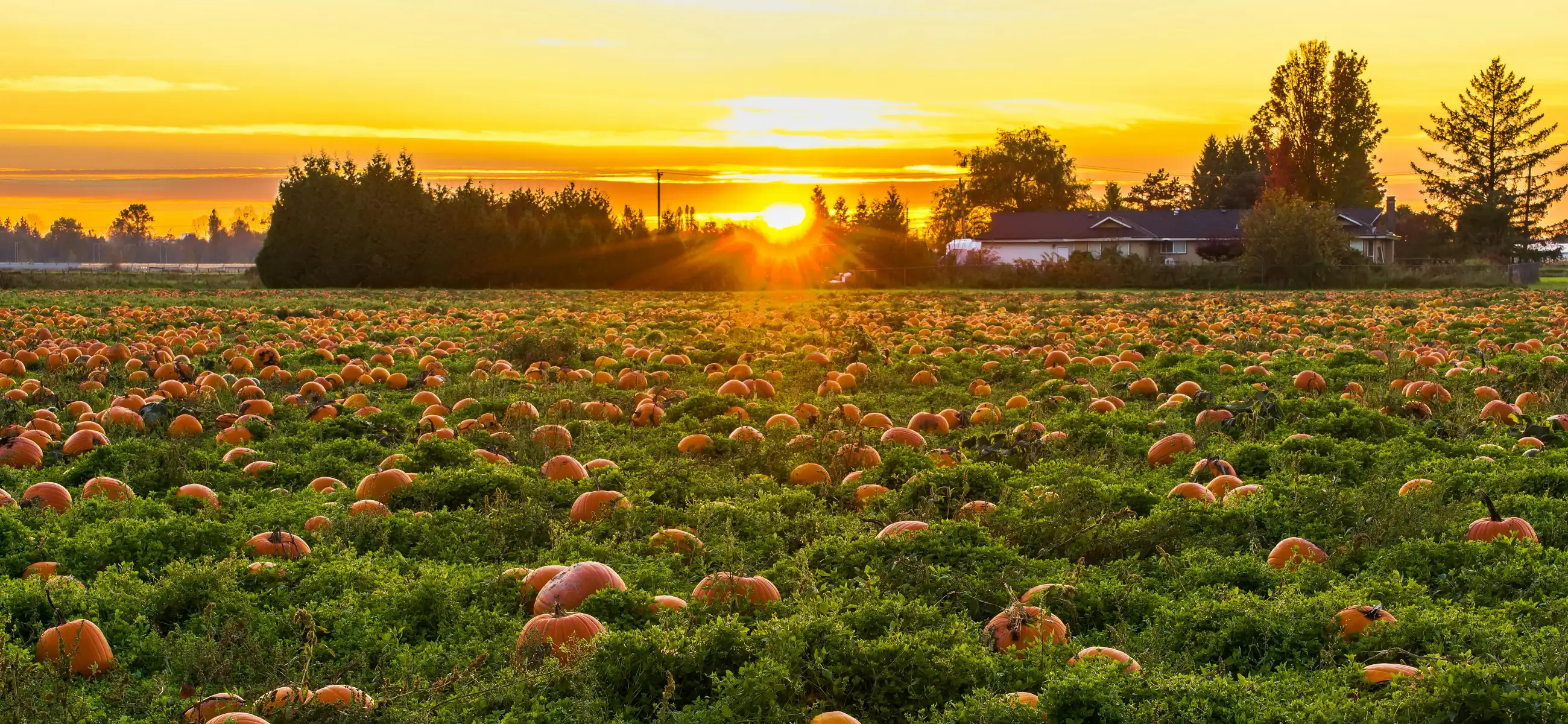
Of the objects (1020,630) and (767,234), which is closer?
(1020,630)

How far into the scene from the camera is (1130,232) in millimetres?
85000

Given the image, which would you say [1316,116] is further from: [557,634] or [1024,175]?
[557,634]

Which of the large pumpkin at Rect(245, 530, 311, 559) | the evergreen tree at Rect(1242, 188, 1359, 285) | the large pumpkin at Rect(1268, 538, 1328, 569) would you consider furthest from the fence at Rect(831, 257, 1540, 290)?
the large pumpkin at Rect(245, 530, 311, 559)

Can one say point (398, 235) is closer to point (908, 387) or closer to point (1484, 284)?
point (1484, 284)

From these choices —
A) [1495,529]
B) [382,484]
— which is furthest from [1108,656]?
[382,484]

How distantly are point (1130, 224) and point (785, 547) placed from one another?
278 ft

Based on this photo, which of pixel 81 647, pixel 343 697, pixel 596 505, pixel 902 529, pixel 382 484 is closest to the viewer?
pixel 343 697

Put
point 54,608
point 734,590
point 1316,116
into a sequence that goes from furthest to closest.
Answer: point 1316,116
point 734,590
point 54,608

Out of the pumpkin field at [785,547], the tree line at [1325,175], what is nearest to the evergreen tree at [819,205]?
the tree line at [1325,175]

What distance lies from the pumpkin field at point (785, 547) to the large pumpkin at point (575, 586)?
17mm

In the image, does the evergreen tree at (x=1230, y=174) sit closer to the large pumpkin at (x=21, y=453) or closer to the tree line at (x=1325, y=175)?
the tree line at (x=1325, y=175)

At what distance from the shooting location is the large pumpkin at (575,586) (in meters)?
4.36

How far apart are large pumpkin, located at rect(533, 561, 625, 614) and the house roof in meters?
83.3

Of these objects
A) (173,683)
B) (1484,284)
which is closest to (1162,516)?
(173,683)
